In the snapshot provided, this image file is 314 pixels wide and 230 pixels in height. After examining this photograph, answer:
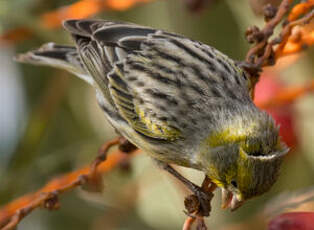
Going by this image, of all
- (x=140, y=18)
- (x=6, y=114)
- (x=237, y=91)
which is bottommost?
(x=237, y=91)

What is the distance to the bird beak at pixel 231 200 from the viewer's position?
2.61m

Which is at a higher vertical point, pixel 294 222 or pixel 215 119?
pixel 215 119

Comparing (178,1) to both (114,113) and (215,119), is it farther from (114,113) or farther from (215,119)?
(215,119)

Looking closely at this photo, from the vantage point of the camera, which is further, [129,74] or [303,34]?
[129,74]

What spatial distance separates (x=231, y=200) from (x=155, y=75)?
625mm

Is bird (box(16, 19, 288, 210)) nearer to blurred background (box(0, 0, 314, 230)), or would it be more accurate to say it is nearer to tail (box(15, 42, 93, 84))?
tail (box(15, 42, 93, 84))

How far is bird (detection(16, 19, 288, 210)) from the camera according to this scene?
2.57m

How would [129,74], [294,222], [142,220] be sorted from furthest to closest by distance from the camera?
[142,220] → [129,74] → [294,222]

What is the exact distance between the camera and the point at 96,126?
478 cm

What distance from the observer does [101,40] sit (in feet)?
10.7

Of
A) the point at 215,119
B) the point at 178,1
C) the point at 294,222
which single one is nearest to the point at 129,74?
the point at 215,119

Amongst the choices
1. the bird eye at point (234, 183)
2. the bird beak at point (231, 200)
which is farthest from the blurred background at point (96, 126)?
the bird eye at point (234, 183)

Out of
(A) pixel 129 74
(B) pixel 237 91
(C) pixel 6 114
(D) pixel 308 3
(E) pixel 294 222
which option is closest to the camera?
(E) pixel 294 222

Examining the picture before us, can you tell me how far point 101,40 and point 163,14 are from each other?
1.52 m
